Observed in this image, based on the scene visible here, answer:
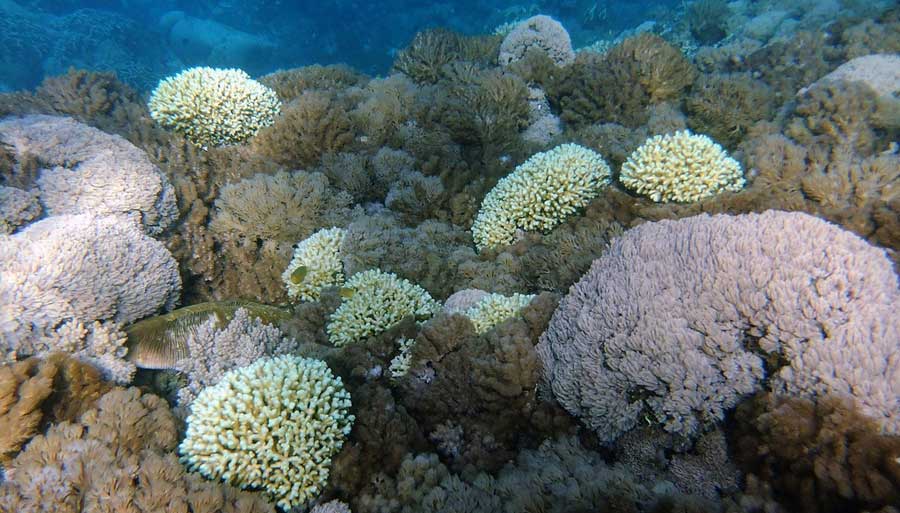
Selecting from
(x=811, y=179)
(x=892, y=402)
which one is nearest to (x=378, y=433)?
(x=892, y=402)

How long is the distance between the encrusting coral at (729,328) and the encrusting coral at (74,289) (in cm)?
415

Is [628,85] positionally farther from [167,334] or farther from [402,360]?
Result: [167,334]

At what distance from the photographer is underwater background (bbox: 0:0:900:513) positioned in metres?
2.60

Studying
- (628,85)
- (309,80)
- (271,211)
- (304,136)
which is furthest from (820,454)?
(309,80)

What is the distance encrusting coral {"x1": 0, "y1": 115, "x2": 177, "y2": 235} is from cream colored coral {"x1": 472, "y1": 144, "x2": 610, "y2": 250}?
395cm

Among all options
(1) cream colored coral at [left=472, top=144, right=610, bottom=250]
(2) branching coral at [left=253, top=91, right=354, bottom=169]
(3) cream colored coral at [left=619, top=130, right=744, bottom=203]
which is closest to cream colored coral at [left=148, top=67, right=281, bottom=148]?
(2) branching coral at [left=253, top=91, right=354, bottom=169]

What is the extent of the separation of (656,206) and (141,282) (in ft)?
17.8

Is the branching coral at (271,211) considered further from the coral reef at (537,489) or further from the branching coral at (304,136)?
the coral reef at (537,489)

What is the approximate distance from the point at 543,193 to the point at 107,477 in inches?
174

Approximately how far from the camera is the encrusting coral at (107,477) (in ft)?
8.36

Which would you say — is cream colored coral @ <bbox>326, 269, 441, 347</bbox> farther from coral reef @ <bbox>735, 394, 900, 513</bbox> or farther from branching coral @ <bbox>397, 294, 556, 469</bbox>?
coral reef @ <bbox>735, 394, 900, 513</bbox>

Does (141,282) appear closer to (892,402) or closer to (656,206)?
(656,206)

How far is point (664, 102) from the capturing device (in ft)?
22.6

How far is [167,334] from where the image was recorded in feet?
13.5
